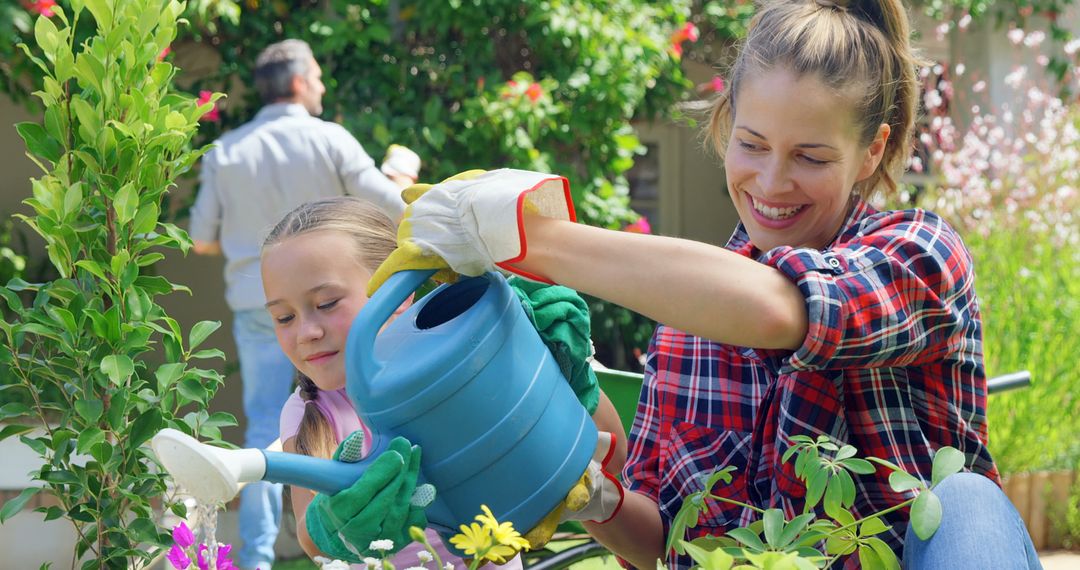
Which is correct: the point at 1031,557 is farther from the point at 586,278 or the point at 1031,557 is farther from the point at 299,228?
the point at 299,228

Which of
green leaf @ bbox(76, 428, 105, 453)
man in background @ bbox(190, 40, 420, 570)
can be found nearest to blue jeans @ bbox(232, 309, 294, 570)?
man in background @ bbox(190, 40, 420, 570)

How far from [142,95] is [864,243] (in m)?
0.78

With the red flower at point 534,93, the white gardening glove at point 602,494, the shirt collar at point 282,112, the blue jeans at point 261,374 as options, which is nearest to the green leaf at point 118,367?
the white gardening glove at point 602,494

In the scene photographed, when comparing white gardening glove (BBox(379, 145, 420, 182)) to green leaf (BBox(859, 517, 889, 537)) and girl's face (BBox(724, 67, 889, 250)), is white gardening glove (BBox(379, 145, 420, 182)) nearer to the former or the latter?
girl's face (BBox(724, 67, 889, 250))

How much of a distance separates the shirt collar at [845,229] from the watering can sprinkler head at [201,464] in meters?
0.63

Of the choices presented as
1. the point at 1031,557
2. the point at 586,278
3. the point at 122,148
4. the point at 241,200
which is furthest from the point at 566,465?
the point at 241,200

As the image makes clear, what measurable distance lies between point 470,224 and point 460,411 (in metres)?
0.17

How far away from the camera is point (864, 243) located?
1148 mm

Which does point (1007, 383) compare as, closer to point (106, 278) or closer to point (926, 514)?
point (926, 514)

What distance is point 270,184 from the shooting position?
374cm

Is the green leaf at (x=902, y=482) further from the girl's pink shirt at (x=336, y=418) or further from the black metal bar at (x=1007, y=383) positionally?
the black metal bar at (x=1007, y=383)

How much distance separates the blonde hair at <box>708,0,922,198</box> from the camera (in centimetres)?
126

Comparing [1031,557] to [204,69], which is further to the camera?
[204,69]

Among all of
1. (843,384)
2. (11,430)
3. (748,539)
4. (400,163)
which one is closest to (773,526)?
(748,539)
